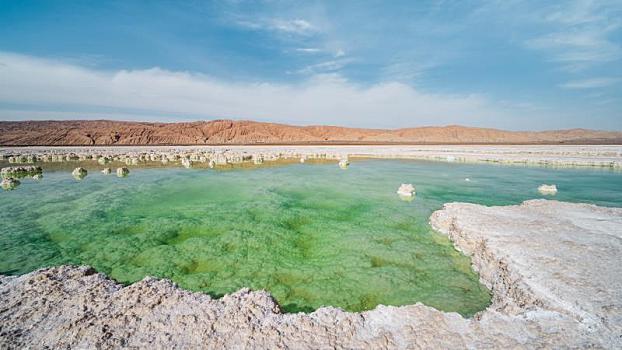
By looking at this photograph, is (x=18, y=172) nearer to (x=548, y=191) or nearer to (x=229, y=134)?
(x=548, y=191)

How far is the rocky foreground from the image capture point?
2.54 meters

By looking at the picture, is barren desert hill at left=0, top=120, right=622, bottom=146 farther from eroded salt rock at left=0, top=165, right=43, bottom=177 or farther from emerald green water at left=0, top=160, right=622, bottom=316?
emerald green water at left=0, top=160, right=622, bottom=316

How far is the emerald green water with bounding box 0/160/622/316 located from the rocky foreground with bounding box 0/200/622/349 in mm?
949

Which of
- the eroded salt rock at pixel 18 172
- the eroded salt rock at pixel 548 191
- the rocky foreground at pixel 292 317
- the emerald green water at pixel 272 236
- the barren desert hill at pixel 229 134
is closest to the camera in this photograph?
the rocky foreground at pixel 292 317

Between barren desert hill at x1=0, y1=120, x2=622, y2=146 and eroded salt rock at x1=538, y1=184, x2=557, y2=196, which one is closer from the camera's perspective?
eroded salt rock at x1=538, y1=184, x2=557, y2=196

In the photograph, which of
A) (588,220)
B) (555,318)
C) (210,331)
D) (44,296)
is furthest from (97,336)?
(588,220)

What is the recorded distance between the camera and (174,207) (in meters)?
9.05

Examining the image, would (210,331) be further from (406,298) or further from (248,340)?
(406,298)

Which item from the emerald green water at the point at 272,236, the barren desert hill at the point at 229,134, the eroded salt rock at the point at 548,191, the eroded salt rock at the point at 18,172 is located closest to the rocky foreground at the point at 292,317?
the emerald green water at the point at 272,236

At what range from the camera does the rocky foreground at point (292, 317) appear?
2543 mm

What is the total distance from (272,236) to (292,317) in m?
3.73

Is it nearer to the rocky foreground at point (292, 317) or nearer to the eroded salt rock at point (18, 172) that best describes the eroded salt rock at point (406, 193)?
the rocky foreground at point (292, 317)

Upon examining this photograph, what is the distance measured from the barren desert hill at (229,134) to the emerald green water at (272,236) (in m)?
56.5

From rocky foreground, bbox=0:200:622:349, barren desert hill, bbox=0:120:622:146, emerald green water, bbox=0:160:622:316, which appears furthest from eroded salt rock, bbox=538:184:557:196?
barren desert hill, bbox=0:120:622:146
